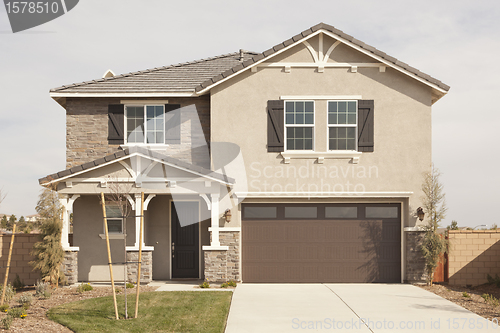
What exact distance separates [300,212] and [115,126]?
677 centimetres

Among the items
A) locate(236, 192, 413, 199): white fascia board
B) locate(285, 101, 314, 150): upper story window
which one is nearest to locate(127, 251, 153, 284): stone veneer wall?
locate(236, 192, 413, 199): white fascia board

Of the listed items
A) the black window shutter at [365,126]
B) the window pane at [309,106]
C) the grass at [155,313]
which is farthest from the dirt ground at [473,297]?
the window pane at [309,106]

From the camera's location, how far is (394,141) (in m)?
14.0

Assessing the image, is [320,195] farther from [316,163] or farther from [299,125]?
[299,125]

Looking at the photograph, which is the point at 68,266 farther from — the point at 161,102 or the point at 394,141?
the point at 394,141

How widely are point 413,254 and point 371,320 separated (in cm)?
519

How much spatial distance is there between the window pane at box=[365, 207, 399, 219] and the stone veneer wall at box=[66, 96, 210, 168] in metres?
5.59

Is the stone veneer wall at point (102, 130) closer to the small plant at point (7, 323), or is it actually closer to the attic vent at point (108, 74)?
the attic vent at point (108, 74)

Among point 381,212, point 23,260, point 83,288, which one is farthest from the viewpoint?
point 381,212

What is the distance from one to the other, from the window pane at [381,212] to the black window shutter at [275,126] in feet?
11.3

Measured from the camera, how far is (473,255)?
14078 millimetres

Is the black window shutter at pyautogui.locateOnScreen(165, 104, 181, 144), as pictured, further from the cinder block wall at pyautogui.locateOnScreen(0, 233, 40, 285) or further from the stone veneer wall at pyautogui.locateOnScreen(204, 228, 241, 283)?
the cinder block wall at pyautogui.locateOnScreen(0, 233, 40, 285)

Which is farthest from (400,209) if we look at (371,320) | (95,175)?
(95,175)

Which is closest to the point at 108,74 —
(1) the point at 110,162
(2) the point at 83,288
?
(1) the point at 110,162
